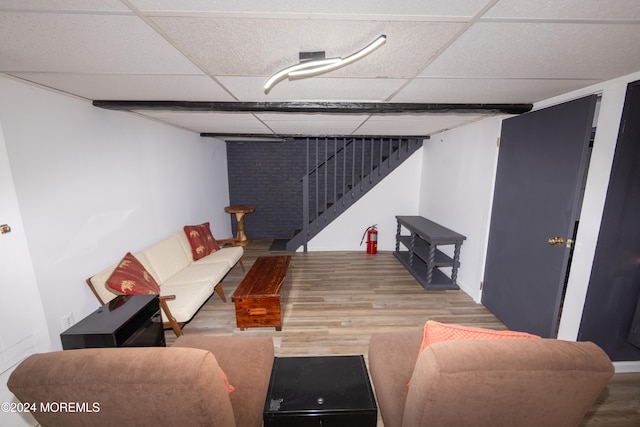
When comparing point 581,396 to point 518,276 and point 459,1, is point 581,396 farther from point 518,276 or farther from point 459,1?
point 518,276

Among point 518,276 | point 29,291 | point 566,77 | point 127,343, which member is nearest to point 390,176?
point 518,276

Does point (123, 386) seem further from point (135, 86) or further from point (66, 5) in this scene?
point (135, 86)

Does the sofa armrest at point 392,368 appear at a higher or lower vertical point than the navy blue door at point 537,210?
lower

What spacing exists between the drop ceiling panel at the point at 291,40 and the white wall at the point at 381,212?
11.7 ft

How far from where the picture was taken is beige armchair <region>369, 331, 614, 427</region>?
910 mm

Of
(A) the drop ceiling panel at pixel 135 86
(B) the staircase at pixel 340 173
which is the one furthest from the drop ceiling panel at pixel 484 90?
(B) the staircase at pixel 340 173

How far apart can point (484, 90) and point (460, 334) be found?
1788 mm

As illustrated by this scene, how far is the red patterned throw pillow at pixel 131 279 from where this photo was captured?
85.4 inches

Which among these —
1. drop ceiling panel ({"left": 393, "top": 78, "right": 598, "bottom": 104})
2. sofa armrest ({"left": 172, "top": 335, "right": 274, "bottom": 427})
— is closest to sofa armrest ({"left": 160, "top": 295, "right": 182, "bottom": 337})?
sofa armrest ({"left": 172, "top": 335, "right": 274, "bottom": 427})

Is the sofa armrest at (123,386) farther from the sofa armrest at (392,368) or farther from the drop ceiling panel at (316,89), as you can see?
the drop ceiling panel at (316,89)

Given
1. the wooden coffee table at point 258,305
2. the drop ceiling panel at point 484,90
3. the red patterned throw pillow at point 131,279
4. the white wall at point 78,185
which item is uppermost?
the drop ceiling panel at point 484,90

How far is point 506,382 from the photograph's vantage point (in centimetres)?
92

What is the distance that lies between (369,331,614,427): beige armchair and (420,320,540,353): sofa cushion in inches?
6.0

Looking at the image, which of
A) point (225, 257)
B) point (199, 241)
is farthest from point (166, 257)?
point (225, 257)
